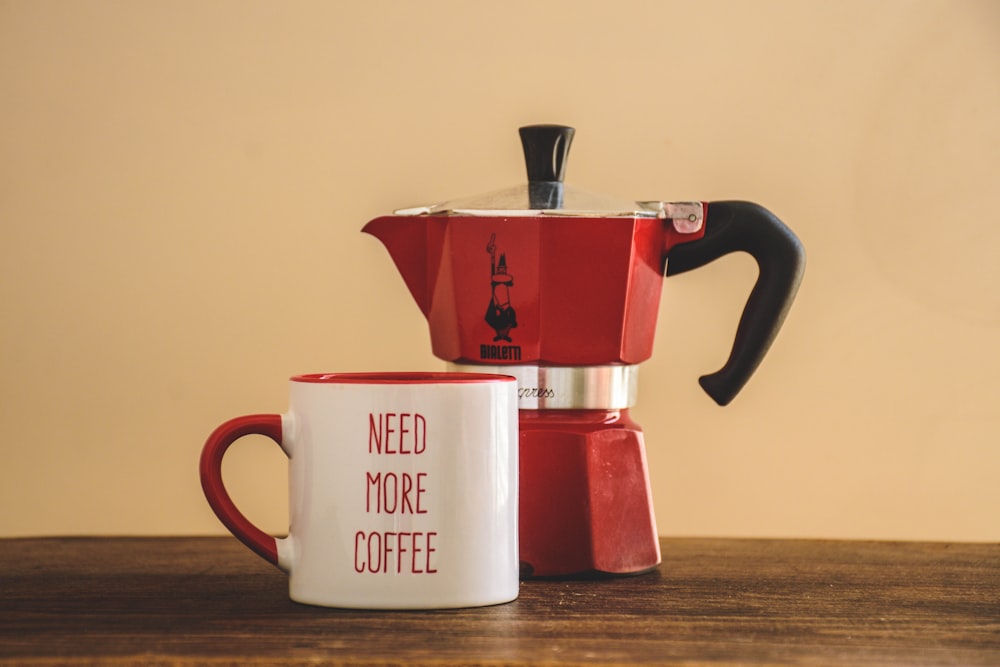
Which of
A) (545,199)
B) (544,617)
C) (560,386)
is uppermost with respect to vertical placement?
(545,199)

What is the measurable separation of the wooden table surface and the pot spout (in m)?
0.22

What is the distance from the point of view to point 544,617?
617 millimetres

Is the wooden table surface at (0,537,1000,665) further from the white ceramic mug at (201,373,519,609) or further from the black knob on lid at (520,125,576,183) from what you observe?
the black knob on lid at (520,125,576,183)

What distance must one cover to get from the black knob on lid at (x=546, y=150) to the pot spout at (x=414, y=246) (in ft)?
0.27

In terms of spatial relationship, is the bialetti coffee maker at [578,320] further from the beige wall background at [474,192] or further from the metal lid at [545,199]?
the beige wall background at [474,192]

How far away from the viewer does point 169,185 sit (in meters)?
1.24

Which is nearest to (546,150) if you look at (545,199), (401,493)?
(545,199)

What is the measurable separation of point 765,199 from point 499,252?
0.60 meters

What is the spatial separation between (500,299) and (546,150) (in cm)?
12

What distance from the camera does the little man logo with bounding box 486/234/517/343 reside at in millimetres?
740

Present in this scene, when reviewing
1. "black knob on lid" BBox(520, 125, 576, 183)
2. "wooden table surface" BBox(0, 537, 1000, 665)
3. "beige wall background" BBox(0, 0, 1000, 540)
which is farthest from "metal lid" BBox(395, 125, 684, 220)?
"beige wall background" BBox(0, 0, 1000, 540)

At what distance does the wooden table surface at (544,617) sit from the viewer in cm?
53

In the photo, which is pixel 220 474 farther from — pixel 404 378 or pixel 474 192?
pixel 474 192

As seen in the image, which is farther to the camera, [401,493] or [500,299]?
[500,299]
